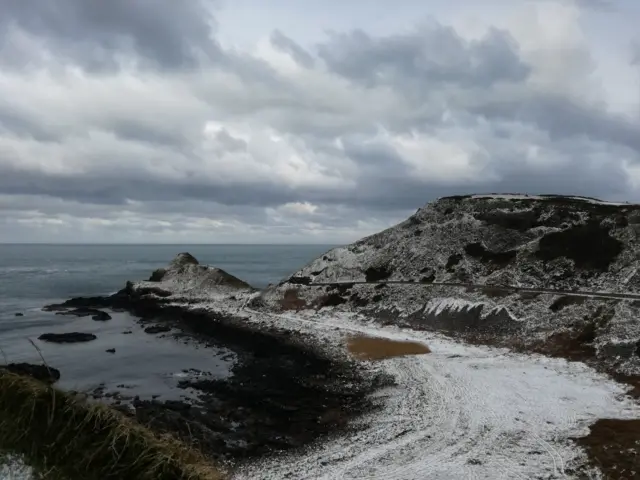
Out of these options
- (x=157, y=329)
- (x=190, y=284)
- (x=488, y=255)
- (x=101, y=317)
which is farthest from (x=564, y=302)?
(x=101, y=317)

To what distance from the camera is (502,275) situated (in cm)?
5066

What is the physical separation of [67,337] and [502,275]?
42.6 meters

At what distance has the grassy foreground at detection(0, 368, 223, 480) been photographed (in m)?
5.83

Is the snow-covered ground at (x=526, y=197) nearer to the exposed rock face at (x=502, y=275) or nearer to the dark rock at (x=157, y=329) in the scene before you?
the exposed rock face at (x=502, y=275)

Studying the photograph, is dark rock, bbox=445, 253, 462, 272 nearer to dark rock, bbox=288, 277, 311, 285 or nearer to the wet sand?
dark rock, bbox=288, 277, 311, 285

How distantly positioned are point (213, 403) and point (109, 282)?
8500 cm

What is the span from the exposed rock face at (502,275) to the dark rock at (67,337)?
18.6 meters

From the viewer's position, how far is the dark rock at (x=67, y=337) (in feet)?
145

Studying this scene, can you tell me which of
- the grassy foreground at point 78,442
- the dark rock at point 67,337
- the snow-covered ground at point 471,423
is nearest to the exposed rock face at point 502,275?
the snow-covered ground at point 471,423

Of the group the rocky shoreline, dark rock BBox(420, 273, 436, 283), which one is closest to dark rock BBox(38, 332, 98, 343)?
the rocky shoreline

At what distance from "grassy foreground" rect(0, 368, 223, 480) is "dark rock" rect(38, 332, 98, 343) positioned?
42.4 metres

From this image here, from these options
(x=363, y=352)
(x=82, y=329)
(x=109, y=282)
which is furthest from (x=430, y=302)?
(x=109, y=282)

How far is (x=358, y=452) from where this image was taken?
1923 centimetres

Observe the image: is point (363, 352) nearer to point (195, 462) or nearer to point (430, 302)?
point (430, 302)
